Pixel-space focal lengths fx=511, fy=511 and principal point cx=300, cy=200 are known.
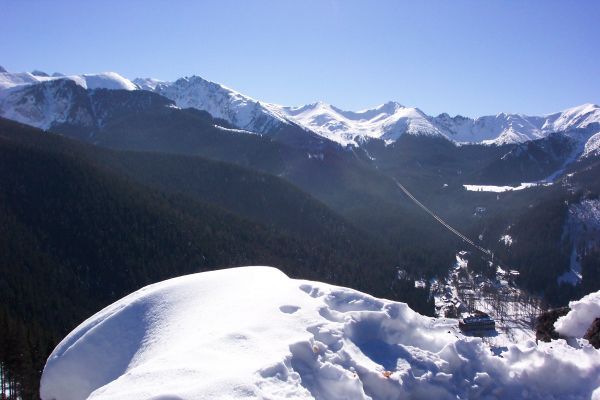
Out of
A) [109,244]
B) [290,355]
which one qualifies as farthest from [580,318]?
[109,244]

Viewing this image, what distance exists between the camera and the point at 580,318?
767 inches

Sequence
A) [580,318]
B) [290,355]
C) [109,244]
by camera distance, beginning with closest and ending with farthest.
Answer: [290,355] < [580,318] < [109,244]

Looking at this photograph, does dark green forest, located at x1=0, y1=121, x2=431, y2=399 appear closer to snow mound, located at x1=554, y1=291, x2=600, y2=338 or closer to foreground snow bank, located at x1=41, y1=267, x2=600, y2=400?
foreground snow bank, located at x1=41, y1=267, x2=600, y2=400

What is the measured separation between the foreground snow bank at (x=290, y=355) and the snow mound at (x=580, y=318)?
13.1 feet

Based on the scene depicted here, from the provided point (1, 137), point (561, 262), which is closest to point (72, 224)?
point (1, 137)

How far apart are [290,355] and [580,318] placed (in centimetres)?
1235

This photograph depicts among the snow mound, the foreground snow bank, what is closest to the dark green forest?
the foreground snow bank

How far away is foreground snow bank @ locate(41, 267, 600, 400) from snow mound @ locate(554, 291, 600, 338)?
4.00 m

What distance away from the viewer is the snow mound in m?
19.2

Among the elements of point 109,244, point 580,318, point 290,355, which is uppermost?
point 580,318

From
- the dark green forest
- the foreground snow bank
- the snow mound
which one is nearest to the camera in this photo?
the foreground snow bank

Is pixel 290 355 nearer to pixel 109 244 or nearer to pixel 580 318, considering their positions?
pixel 580 318

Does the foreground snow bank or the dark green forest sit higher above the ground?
the foreground snow bank

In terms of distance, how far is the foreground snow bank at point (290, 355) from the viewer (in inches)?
510
